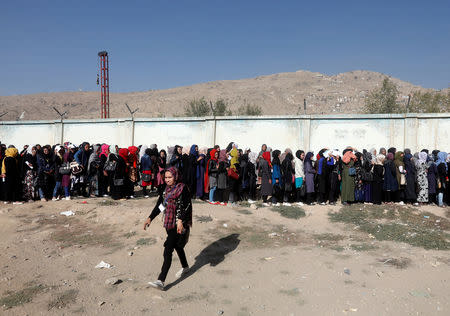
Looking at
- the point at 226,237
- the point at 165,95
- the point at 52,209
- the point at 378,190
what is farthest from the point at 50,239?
the point at 165,95

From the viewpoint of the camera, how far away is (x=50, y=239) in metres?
6.28

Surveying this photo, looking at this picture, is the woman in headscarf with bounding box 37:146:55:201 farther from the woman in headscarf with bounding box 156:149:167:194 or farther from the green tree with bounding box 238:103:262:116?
the green tree with bounding box 238:103:262:116

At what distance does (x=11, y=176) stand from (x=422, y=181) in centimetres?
1091

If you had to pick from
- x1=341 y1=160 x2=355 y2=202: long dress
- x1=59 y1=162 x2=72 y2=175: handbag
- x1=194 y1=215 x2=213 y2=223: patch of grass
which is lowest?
x1=194 y1=215 x2=213 y2=223: patch of grass

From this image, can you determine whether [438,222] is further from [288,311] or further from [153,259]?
[153,259]

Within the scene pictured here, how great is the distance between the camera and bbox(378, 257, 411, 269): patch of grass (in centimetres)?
475

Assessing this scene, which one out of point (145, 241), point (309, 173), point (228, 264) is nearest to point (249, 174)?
point (309, 173)

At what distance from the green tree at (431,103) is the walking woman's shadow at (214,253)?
21.4 meters

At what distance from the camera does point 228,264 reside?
4.99 metres

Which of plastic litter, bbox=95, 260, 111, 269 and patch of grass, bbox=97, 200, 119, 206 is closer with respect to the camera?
plastic litter, bbox=95, 260, 111, 269

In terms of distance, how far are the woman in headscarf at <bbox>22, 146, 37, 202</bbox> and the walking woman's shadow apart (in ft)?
19.0

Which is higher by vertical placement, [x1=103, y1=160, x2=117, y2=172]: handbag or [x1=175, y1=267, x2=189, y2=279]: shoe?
[x1=103, y1=160, x2=117, y2=172]: handbag

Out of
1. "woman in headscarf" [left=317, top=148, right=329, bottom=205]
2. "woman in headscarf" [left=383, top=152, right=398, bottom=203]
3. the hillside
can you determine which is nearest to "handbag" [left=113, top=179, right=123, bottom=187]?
"woman in headscarf" [left=317, top=148, right=329, bottom=205]

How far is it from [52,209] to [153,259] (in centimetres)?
432
